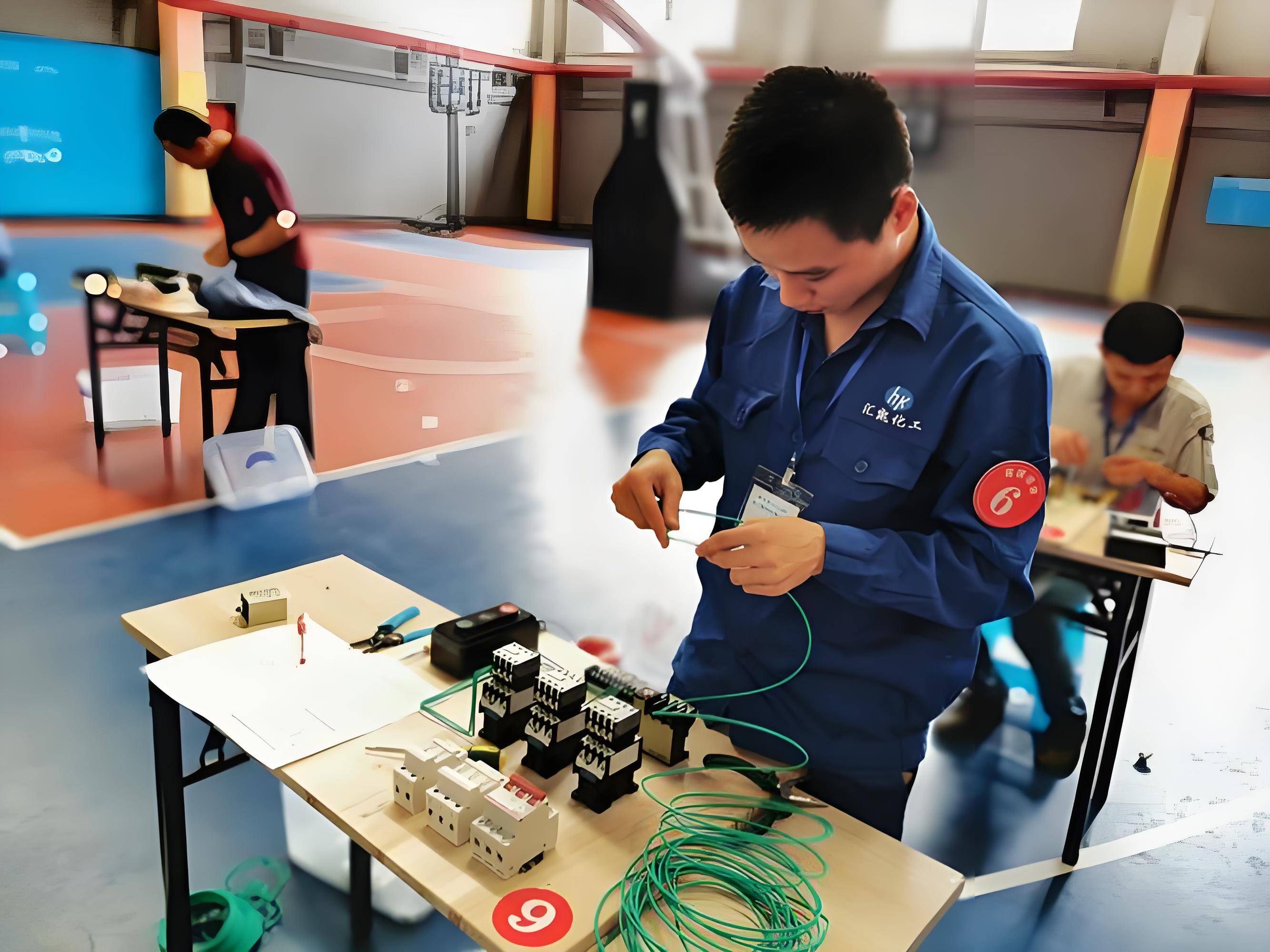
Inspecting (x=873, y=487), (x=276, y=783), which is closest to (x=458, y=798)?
(x=873, y=487)

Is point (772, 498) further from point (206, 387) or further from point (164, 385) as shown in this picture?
point (164, 385)

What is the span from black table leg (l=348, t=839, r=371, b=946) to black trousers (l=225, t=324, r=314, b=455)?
210cm

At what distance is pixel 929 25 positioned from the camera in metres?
2.16

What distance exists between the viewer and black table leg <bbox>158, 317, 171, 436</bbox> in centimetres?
340

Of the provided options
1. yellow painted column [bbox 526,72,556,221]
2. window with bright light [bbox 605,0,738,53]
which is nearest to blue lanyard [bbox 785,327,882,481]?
window with bright light [bbox 605,0,738,53]

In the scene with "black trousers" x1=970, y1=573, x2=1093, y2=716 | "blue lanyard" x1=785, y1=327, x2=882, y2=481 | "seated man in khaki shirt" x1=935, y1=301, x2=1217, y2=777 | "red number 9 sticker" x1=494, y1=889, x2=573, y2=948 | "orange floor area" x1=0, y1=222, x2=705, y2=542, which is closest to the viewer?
"red number 9 sticker" x1=494, y1=889, x2=573, y2=948

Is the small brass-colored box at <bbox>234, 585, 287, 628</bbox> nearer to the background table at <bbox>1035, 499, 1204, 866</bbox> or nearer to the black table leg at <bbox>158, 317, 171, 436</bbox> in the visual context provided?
the background table at <bbox>1035, 499, 1204, 866</bbox>

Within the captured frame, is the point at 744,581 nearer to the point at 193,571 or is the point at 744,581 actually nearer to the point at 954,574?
the point at 954,574

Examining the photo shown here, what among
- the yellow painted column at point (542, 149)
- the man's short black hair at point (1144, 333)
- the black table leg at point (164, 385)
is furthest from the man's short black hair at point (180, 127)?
the man's short black hair at point (1144, 333)

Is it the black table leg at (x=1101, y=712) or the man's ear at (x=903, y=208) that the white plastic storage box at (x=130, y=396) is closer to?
the man's ear at (x=903, y=208)

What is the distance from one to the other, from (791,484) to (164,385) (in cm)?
301

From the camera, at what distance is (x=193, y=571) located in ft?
10.5

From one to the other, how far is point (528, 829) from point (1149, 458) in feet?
5.98

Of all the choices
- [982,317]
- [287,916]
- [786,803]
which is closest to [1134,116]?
[982,317]
